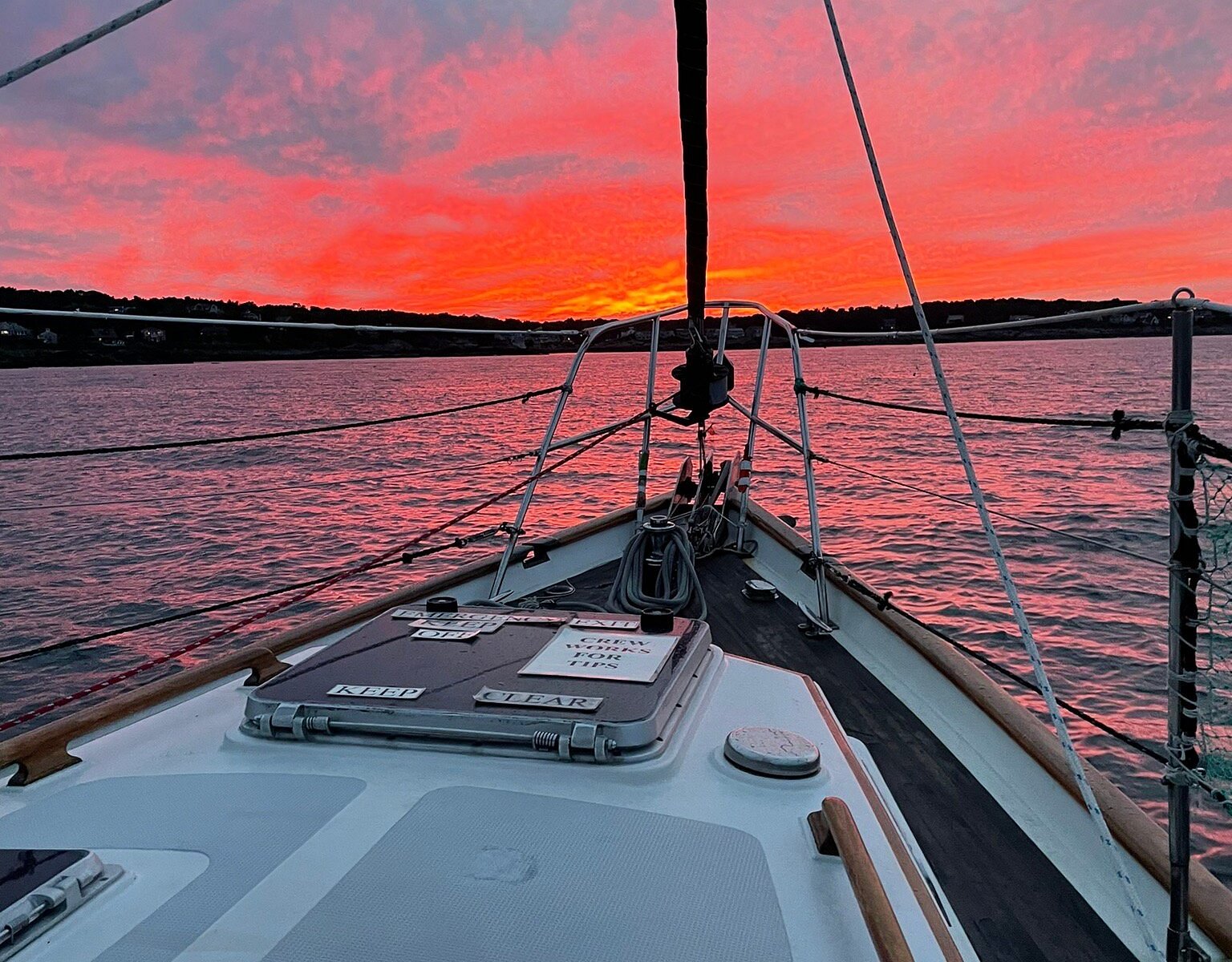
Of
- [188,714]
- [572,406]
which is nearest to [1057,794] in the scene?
[188,714]

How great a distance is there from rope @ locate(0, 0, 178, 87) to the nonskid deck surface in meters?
3.18

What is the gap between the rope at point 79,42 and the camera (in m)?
1.90

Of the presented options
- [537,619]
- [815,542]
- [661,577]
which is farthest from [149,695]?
[815,542]

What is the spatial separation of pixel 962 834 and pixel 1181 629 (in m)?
1.33

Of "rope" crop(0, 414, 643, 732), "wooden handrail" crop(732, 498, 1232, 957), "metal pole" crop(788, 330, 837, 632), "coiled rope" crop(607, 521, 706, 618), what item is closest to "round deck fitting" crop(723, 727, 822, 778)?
"wooden handrail" crop(732, 498, 1232, 957)

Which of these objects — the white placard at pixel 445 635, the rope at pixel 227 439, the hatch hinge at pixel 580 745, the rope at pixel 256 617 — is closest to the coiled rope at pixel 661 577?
the rope at pixel 256 617

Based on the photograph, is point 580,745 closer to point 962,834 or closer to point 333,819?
point 333,819

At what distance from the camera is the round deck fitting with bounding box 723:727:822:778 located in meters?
2.00

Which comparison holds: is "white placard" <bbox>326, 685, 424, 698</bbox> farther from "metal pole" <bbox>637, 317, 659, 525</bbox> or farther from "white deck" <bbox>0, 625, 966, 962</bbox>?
"metal pole" <bbox>637, 317, 659, 525</bbox>

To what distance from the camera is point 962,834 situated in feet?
8.36

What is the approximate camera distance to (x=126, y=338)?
345cm

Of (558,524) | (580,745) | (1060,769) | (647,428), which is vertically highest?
(647,428)

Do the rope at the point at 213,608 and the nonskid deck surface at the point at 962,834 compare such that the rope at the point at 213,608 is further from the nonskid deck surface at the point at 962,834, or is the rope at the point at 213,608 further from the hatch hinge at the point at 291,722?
the nonskid deck surface at the point at 962,834

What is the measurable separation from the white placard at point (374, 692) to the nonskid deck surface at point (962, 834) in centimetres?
160
